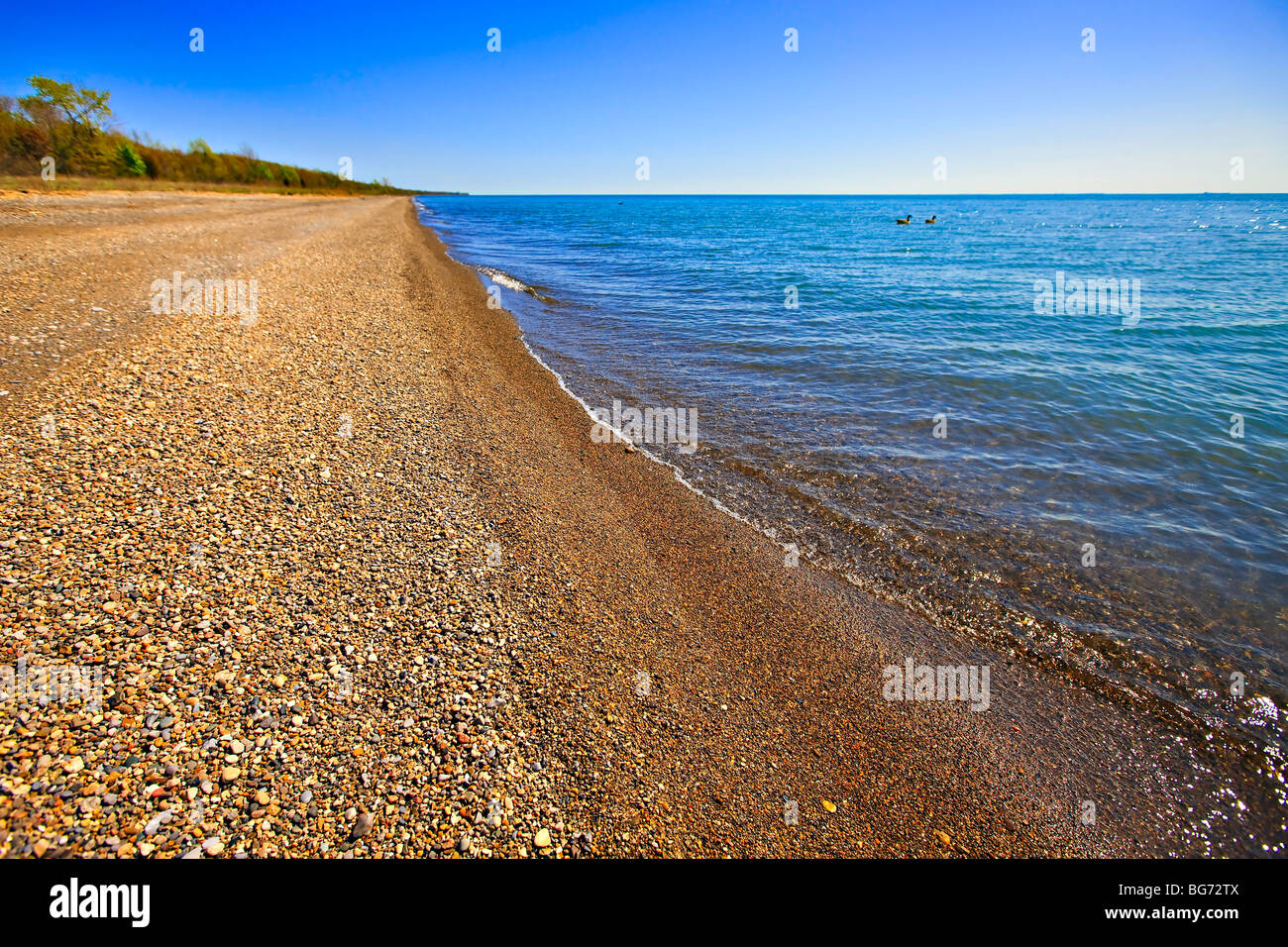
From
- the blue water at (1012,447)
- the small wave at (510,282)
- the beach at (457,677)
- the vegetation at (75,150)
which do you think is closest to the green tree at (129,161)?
the vegetation at (75,150)

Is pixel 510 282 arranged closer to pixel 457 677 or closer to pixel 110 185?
pixel 457 677

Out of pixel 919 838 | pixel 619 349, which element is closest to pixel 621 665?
pixel 919 838

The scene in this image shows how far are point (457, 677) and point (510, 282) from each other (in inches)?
1067

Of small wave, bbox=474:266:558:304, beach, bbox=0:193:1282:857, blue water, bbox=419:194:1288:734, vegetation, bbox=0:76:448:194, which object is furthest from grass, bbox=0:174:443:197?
beach, bbox=0:193:1282:857

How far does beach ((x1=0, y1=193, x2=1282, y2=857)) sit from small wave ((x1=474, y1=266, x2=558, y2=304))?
708 inches

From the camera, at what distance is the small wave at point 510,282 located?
25.5m

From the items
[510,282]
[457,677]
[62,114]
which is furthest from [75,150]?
[457,677]

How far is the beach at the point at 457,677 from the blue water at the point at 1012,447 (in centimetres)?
116

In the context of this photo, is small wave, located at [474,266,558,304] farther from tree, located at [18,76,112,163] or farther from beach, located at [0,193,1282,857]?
tree, located at [18,76,112,163]

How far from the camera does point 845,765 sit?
4492mm

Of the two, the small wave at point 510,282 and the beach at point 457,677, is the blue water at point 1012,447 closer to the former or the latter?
the small wave at point 510,282

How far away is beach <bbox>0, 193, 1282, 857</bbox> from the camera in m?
3.58
